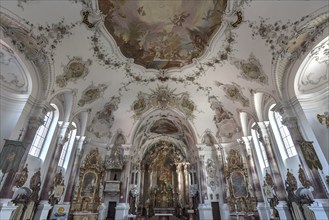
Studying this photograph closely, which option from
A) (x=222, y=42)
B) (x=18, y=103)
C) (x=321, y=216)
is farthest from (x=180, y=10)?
(x=321, y=216)

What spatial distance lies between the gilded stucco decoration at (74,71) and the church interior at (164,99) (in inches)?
2.5

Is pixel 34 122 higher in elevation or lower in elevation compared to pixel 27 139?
higher

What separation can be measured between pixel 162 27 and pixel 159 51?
1842 mm

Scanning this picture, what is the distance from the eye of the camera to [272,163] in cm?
1170

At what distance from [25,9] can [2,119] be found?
17.2ft

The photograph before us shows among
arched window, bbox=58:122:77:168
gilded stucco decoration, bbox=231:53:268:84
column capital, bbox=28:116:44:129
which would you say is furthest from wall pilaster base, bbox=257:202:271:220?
column capital, bbox=28:116:44:129

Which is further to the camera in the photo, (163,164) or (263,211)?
(163,164)

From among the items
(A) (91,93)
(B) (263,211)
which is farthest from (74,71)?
(B) (263,211)

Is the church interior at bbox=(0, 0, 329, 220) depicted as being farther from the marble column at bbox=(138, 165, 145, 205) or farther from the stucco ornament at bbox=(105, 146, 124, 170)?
the marble column at bbox=(138, 165, 145, 205)

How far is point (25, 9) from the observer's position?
8258mm

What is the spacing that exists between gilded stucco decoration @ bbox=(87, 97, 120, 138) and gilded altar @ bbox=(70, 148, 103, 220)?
164 centimetres

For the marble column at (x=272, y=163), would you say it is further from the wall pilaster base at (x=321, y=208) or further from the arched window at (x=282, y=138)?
the wall pilaster base at (x=321, y=208)

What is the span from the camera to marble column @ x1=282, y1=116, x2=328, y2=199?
8.15m

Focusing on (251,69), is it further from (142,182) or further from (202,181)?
(142,182)
